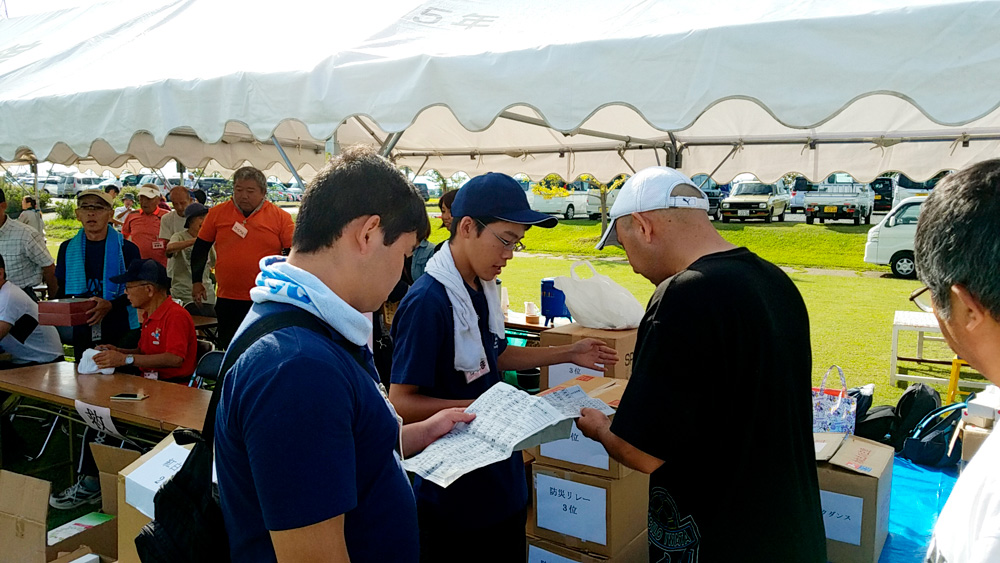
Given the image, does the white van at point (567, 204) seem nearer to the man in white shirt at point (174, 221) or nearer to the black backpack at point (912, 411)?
the man in white shirt at point (174, 221)

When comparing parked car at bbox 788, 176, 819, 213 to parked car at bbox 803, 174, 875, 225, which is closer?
parked car at bbox 803, 174, 875, 225

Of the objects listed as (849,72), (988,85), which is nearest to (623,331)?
(849,72)

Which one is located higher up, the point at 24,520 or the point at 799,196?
the point at 799,196

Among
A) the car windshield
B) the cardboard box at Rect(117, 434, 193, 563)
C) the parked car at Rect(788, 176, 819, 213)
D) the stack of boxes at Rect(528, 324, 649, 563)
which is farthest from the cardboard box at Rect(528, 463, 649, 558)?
the parked car at Rect(788, 176, 819, 213)

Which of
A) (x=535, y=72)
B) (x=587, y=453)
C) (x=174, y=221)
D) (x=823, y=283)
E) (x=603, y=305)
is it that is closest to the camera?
(x=587, y=453)

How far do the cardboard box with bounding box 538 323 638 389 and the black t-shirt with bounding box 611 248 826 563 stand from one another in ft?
5.25

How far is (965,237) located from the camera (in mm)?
839

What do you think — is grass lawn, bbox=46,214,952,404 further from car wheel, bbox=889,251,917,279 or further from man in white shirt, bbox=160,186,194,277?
man in white shirt, bbox=160,186,194,277

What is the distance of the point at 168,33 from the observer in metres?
4.67

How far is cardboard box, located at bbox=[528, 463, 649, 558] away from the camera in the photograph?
2461 millimetres


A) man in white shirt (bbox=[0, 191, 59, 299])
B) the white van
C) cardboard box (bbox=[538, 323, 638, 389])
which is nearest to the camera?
cardboard box (bbox=[538, 323, 638, 389])

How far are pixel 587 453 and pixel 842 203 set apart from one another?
20.8m

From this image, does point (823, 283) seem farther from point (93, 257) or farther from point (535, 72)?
point (93, 257)

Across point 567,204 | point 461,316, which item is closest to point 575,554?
point 461,316
